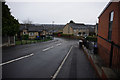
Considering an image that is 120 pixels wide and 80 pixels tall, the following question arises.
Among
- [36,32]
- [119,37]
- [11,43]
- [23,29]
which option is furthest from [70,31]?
[119,37]

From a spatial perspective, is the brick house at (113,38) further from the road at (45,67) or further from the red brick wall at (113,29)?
the road at (45,67)

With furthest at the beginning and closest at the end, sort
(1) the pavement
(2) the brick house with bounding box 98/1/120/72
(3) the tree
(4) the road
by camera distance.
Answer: (3) the tree
(4) the road
(2) the brick house with bounding box 98/1/120/72
(1) the pavement

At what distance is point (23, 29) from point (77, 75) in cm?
3898

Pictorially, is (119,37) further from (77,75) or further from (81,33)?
(81,33)

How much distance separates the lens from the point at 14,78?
14.0 feet

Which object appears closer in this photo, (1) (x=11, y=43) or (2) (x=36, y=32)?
(1) (x=11, y=43)

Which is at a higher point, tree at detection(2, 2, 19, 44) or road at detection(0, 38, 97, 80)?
tree at detection(2, 2, 19, 44)

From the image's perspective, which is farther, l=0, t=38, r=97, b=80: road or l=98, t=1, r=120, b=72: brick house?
l=0, t=38, r=97, b=80: road

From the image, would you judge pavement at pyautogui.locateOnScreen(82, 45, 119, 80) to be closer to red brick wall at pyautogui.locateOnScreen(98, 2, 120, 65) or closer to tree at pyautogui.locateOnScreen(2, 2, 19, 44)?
red brick wall at pyautogui.locateOnScreen(98, 2, 120, 65)

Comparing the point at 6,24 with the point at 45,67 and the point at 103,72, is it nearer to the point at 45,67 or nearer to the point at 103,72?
the point at 45,67

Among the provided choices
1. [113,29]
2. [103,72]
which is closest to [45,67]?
[103,72]

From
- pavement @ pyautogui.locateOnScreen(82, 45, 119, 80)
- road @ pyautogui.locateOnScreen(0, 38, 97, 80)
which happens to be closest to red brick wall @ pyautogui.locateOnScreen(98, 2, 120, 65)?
pavement @ pyautogui.locateOnScreen(82, 45, 119, 80)

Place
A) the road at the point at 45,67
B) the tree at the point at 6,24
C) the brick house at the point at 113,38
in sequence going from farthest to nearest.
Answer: the tree at the point at 6,24 < the road at the point at 45,67 < the brick house at the point at 113,38

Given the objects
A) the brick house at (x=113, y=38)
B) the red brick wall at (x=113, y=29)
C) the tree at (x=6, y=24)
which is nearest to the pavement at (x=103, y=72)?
the brick house at (x=113, y=38)
